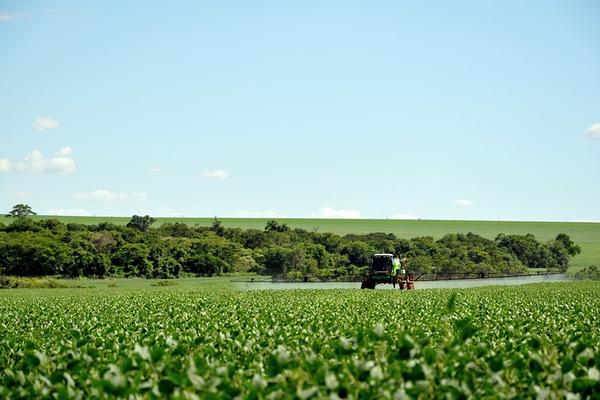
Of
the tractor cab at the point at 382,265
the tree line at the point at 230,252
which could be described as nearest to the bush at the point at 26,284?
the tree line at the point at 230,252

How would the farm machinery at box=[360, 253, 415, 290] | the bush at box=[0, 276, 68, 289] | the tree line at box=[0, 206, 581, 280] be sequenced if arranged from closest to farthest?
the farm machinery at box=[360, 253, 415, 290], the bush at box=[0, 276, 68, 289], the tree line at box=[0, 206, 581, 280]

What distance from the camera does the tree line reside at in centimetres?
9606

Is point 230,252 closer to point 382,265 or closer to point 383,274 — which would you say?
point 382,265

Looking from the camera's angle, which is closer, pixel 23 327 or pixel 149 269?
pixel 23 327

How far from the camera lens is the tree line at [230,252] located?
3782 inches

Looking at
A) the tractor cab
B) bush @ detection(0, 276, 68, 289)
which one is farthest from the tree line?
the tractor cab

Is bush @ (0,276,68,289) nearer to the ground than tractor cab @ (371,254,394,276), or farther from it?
nearer to the ground

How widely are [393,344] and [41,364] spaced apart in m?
5.21

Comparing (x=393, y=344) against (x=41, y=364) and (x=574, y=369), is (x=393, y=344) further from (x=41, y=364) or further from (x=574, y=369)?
(x=41, y=364)

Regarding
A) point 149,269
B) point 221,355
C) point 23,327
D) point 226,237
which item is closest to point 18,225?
point 149,269

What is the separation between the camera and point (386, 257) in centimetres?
6350

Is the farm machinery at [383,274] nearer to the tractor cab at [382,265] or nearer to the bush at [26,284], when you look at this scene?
the tractor cab at [382,265]

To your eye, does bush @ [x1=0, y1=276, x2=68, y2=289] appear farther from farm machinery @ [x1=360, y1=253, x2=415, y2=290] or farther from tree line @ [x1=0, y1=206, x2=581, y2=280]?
farm machinery @ [x1=360, y1=253, x2=415, y2=290]

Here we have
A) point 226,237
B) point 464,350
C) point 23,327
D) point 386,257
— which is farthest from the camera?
point 226,237
